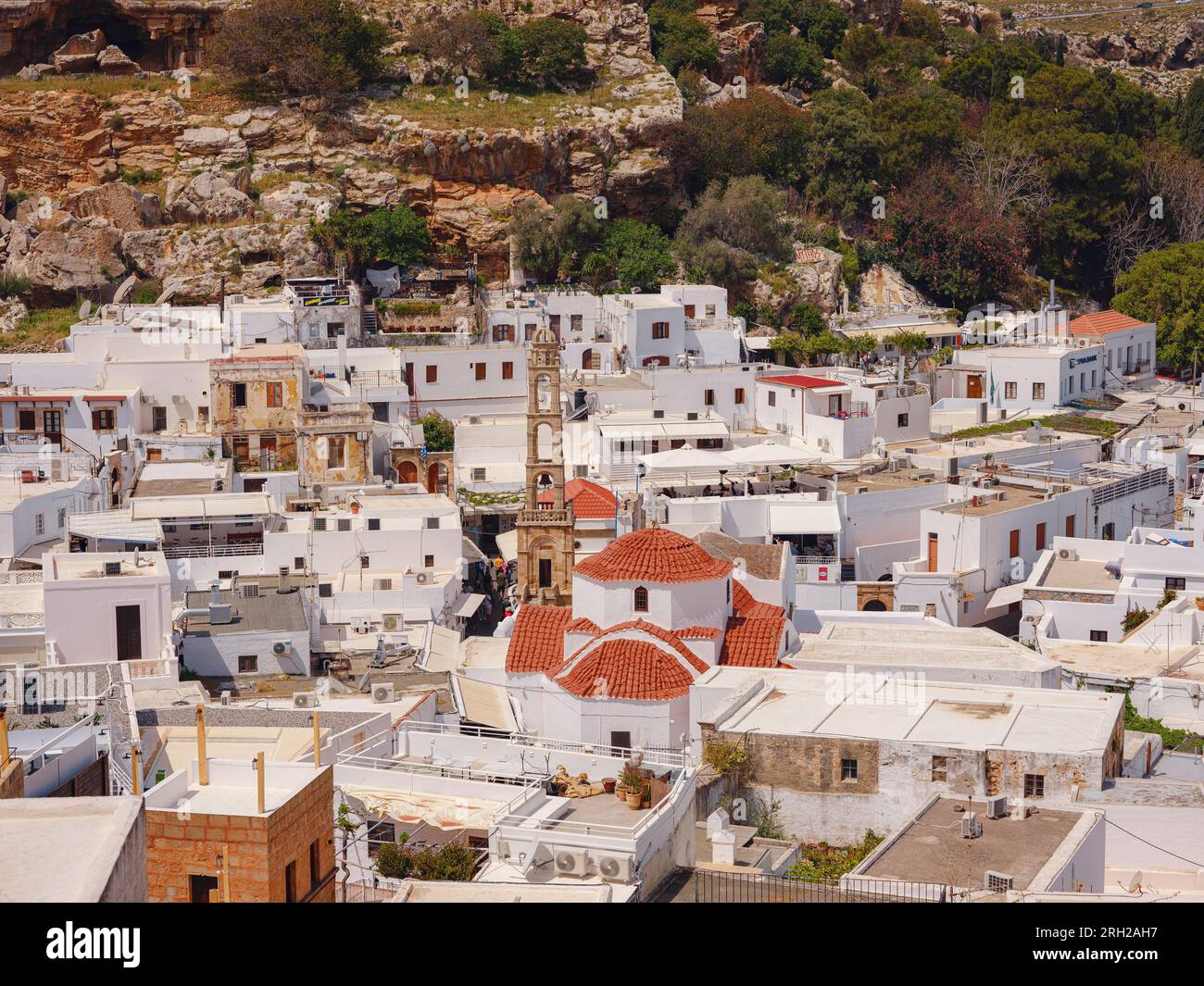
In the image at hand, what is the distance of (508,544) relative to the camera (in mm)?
40688

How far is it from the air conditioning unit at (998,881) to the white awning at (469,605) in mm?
17224

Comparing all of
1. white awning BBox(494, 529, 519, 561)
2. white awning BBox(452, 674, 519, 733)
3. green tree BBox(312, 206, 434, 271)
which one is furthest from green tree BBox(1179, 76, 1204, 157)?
white awning BBox(452, 674, 519, 733)

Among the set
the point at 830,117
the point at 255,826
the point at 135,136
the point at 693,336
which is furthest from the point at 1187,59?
the point at 255,826

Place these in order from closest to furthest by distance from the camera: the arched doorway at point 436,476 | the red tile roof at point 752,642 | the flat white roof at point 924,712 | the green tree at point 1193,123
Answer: the flat white roof at point 924,712, the red tile roof at point 752,642, the arched doorway at point 436,476, the green tree at point 1193,123

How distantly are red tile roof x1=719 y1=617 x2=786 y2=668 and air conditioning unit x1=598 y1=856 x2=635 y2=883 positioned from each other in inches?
398

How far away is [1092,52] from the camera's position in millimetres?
84812

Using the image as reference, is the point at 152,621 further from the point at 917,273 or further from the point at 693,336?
the point at 917,273

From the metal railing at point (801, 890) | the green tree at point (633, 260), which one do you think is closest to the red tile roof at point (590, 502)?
the green tree at point (633, 260)

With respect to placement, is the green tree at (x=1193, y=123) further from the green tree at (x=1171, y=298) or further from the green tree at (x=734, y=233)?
the green tree at (x=734, y=233)

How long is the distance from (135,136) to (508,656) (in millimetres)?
35272

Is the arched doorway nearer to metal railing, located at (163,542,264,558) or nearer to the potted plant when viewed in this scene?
metal railing, located at (163,542,264,558)

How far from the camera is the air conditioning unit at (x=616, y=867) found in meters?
17.9

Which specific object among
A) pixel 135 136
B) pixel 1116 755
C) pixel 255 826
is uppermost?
pixel 135 136

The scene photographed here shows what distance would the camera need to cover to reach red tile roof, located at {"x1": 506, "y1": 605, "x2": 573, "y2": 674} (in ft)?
92.3
